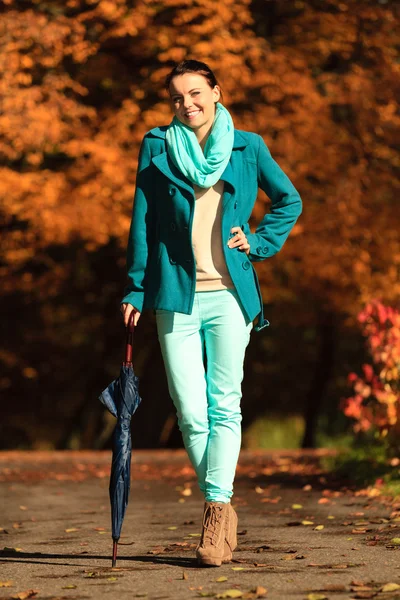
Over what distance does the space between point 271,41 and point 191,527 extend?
10.6m

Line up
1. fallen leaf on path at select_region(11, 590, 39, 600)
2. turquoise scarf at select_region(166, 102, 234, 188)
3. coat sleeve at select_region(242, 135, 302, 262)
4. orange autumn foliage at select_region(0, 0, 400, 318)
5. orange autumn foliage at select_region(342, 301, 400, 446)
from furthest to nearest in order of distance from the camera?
1. orange autumn foliage at select_region(0, 0, 400, 318)
2. orange autumn foliage at select_region(342, 301, 400, 446)
3. coat sleeve at select_region(242, 135, 302, 262)
4. turquoise scarf at select_region(166, 102, 234, 188)
5. fallen leaf on path at select_region(11, 590, 39, 600)

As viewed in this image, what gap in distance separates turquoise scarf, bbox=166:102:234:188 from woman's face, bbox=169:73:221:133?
0.05 metres

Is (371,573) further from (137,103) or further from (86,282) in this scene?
(86,282)

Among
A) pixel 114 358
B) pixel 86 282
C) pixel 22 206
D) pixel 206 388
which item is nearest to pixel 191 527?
pixel 206 388

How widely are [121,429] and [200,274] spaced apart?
0.75 m

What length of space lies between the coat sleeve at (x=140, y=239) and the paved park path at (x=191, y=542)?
3.87 ft

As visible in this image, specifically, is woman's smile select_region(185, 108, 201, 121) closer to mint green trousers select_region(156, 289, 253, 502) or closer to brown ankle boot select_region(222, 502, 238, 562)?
mint green trousers select_region(156, 289, 253, 502)

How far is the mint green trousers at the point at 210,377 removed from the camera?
5.42 meters

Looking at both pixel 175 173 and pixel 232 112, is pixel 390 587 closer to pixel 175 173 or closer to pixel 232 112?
pixel 175 173

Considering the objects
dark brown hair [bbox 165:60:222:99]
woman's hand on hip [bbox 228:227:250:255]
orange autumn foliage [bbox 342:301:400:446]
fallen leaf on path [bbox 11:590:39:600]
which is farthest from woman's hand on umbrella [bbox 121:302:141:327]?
Answer: orange autumn foliage [bbox 342:301:400:446]

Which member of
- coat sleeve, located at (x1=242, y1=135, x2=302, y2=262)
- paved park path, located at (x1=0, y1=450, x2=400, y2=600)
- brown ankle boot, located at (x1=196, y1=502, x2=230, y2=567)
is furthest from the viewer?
coat sleeve, located at (x1=242, y1=135, x2=302, y2=262)

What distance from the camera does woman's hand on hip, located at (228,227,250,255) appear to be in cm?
542

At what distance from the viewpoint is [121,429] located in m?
5.39

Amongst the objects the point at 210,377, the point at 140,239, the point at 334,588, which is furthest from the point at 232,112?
the point at 334,588
